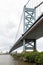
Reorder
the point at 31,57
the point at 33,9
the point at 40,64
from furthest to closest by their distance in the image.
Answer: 1. the point at 33,9
2. the point at 31,57
3. the point at 40,64

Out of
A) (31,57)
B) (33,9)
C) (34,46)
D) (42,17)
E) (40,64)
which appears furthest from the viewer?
(34,46)

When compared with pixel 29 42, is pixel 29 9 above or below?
above

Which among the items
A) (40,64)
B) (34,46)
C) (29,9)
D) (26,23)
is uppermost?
(29,9)

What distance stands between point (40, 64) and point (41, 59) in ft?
1.69

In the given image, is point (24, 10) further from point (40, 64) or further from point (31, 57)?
point (40, 64)

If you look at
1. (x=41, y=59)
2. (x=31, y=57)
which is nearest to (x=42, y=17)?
(x=31, y=57)

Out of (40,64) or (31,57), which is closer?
(40,64)

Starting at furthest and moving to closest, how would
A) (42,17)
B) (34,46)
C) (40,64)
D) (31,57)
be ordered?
(34,46) → (42,17) → (31,57) → (40,64)

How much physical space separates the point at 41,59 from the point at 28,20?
110 feet

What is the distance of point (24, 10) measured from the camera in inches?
2051

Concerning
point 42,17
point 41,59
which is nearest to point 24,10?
point 42,17

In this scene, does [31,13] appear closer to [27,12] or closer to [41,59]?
[27,12]

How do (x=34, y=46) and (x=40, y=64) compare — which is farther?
(x=34, y=46)

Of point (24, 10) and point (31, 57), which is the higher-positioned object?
point (24, 10)
